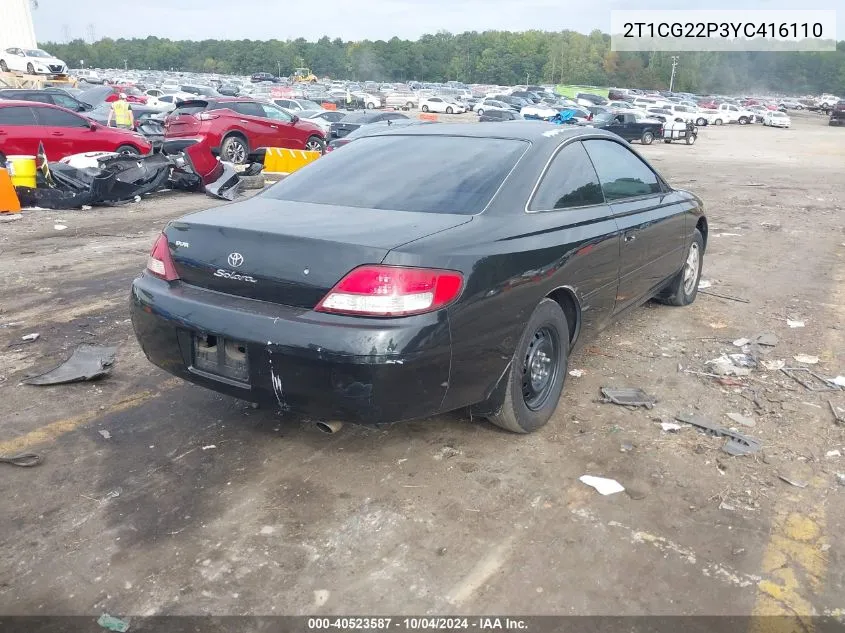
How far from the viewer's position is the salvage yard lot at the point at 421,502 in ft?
8.63

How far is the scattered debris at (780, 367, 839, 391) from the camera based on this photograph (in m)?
4.61

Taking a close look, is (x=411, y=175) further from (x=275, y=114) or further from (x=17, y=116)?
(x=275, y=114)

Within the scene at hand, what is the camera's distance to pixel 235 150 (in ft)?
54.1

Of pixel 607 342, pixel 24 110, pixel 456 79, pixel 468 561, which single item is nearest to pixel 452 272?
pixel 468 561

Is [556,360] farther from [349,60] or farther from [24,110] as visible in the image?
[349,60]

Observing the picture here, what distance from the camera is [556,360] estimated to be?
3996 millimetres

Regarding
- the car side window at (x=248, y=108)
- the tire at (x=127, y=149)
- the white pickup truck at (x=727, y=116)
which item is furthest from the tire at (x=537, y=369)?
the white pickup truck at (x=727, y=116)

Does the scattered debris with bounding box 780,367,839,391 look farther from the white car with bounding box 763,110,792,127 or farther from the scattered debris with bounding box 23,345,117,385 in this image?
the white car with bounding box 763,110,792,127

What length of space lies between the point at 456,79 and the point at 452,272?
14962 cm

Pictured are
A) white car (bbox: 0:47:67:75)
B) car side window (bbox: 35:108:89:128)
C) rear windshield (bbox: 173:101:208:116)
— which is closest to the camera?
car side window (bbox: 35:108:89:128)

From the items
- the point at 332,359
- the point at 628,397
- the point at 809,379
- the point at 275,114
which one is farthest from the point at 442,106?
the point at 332,359

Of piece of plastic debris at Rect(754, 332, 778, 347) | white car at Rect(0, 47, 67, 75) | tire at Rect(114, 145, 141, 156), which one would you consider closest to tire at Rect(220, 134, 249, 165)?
tire at Rect(114, 145, 141, 156)

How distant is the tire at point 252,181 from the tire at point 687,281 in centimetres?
895

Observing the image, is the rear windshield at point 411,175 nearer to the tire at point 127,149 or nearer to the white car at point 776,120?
the tire at point 127,149
